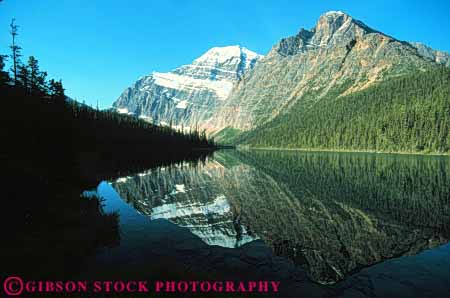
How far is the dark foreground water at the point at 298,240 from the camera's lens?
12.4m

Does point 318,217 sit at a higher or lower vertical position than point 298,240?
higher

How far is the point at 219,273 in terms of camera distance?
13.0m

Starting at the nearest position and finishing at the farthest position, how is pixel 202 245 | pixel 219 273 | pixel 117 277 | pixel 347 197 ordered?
pixel 117 277
pixel 219 273
pixel 202 245
pixel 347 197

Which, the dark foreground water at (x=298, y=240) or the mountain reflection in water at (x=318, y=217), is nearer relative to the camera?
the dark foreground water at (x=298, y=240)

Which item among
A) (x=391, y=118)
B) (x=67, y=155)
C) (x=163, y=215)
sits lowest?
(x=163, y=215)

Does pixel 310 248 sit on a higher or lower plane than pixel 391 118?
lower

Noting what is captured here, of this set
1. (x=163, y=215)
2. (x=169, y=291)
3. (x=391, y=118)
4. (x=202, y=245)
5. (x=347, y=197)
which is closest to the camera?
(x=169, y=291)

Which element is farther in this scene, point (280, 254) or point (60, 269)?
point (280, 254)

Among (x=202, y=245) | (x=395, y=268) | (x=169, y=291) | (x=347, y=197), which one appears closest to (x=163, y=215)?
(x=202, y=245)

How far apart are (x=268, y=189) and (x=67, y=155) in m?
28.5

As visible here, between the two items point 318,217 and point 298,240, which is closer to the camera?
point 298,240

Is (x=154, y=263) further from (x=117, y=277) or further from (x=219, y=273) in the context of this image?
(x=219, y=273)

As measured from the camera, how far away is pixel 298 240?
18.3 meters

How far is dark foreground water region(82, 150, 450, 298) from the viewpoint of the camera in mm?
12352
